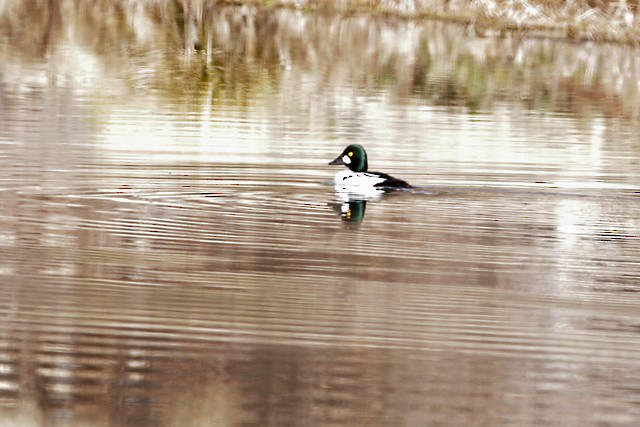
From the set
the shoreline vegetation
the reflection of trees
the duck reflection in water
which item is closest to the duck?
the duck reflection in water

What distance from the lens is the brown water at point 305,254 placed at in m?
7.04

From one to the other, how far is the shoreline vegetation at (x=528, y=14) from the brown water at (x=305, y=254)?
8.24 meters

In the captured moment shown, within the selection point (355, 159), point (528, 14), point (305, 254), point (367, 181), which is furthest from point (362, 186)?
point (528, 14)

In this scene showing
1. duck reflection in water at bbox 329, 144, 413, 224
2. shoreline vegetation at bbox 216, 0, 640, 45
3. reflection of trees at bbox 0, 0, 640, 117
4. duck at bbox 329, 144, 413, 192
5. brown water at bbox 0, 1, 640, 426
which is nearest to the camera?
brown water at bbox 0, 1, 640, 426

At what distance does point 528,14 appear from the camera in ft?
109

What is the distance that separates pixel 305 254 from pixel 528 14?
23.6m

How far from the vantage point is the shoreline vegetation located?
32.0 metres

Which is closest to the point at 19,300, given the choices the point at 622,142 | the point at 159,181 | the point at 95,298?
the point at 95,298

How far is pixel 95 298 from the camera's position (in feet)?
28.6

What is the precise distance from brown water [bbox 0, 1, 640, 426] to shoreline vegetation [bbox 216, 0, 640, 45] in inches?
324

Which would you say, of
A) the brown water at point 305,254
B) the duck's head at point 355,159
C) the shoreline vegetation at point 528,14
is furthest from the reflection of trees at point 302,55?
the duck's head at point 355,159

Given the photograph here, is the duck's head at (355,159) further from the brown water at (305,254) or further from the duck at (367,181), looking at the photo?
the brown water at (305,254)

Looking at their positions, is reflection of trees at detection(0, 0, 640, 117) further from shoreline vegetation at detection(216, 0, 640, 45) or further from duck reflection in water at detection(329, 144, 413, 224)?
duck reflection in water at detection(329, 144, 413, 224)

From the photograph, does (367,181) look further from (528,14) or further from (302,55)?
(528,14)
